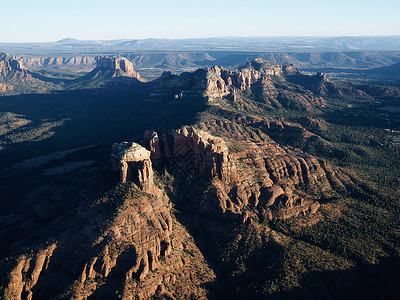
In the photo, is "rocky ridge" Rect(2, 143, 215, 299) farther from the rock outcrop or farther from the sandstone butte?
the rock outcrop

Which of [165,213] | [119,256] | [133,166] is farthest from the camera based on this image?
[133,166]

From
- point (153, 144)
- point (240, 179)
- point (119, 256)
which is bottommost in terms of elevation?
point (119, 256)

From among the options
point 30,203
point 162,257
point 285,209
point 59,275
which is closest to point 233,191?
point 285,209

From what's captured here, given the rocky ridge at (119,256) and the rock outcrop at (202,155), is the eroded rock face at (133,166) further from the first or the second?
the rock outcrop at (202,155)

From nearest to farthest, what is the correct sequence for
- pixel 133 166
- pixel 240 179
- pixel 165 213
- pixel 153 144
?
pixel 165 213, pixel 133 166, pixel 153 144, pixel 240 179

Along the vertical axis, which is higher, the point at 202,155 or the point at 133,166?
the point at 133,166

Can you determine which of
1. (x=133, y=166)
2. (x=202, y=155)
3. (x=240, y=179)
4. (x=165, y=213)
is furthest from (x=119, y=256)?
(x=240, y=179)

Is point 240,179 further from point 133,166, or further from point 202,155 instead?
point 133,166

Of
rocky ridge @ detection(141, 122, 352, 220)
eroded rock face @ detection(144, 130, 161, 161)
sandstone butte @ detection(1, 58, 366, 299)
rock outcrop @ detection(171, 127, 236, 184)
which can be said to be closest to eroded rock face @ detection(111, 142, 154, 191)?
sandstone butte @ detection(1, 58, 366, 299)
